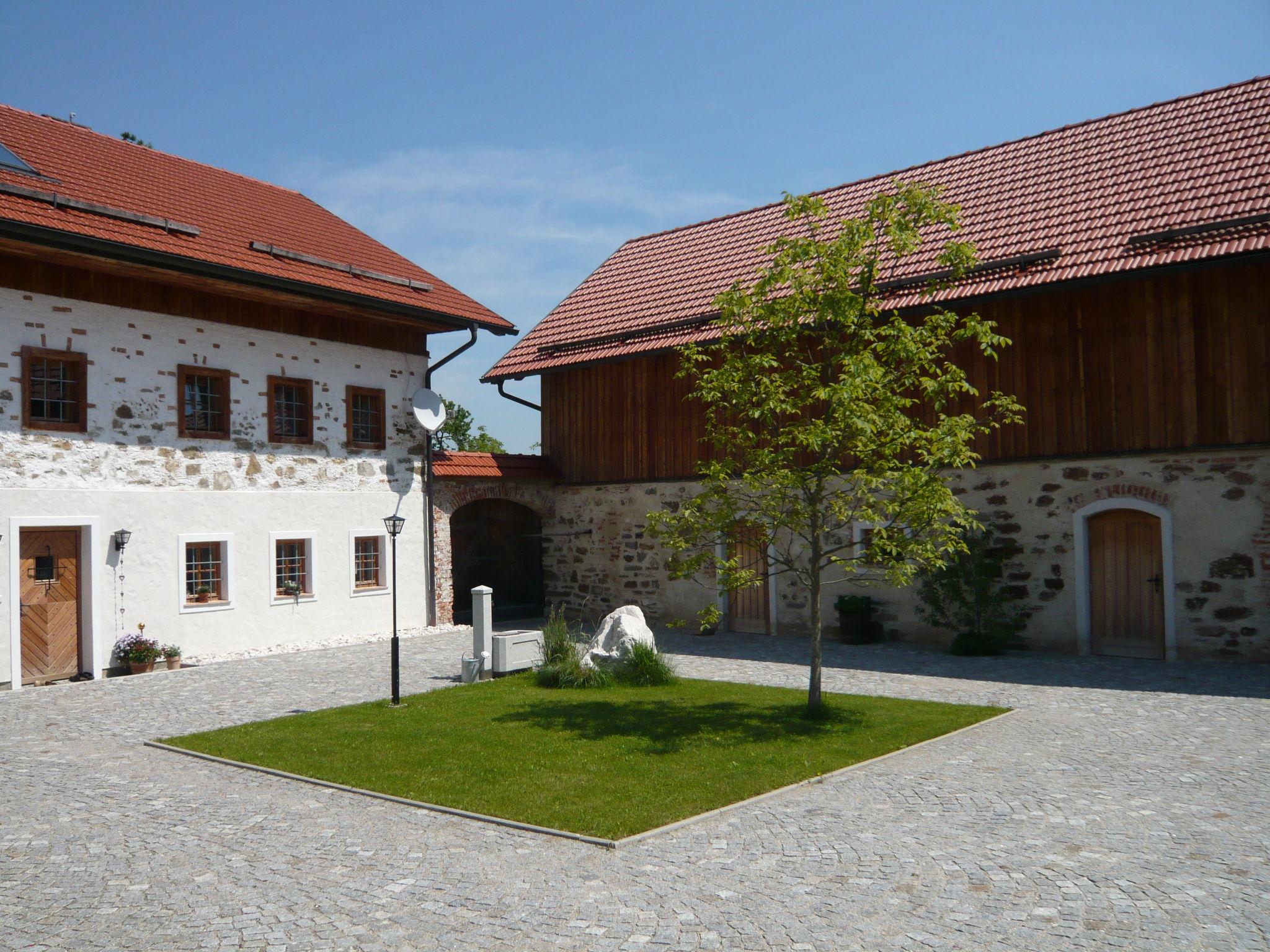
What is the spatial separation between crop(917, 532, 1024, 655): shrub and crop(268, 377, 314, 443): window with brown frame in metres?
10.3

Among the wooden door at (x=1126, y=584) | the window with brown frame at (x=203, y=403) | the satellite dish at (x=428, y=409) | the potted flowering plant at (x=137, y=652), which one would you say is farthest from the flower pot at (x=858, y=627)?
the potted flowering plant at (x=137, y=652)

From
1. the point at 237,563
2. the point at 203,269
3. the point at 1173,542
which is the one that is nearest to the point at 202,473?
the point at 237,563

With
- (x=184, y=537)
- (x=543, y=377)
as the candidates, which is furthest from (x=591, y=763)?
(x=543, y=377)

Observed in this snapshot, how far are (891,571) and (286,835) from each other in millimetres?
6135

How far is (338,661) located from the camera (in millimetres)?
14805

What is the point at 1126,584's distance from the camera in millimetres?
13602

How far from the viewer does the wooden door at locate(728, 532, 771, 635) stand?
17.7 meters

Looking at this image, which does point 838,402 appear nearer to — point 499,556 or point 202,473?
point 202,473

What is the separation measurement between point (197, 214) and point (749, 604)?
11459mm

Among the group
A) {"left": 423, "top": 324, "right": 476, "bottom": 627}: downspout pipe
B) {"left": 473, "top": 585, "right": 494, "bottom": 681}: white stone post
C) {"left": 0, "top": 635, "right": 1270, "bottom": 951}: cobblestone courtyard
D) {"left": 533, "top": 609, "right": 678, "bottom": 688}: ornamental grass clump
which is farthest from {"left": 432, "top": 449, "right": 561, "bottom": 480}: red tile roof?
{"left": 0, "top": 635, "right": 1270, "bottom": 951}: cobblestone courtyard

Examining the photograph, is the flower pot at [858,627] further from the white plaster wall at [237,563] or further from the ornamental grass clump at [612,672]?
the white plaster wall at [237,563]

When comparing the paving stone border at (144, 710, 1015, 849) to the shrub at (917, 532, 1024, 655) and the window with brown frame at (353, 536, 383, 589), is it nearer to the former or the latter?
the shrub at (917, 532, 1024, 655)

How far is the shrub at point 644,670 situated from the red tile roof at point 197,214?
807 cm

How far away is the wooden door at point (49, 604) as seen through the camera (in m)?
12.8
